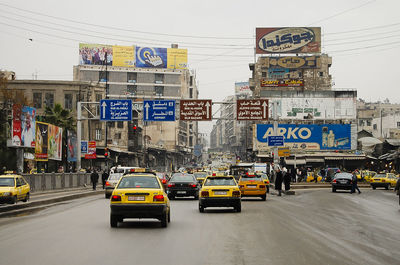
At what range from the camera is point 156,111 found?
147 ft

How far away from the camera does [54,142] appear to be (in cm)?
4953

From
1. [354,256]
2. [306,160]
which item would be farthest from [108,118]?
[306,160]

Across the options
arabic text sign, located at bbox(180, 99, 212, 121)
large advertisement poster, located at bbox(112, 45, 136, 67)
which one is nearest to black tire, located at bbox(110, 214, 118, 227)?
arabic text sign, located at bbox(180, 99, 212, 121)

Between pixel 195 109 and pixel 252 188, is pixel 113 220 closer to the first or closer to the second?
pixel 252 188

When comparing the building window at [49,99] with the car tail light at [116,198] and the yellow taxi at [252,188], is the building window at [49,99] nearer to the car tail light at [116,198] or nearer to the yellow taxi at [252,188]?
the yellow taxi at [252,188]

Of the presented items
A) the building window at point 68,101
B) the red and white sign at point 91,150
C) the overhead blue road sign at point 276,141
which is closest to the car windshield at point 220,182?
the overhead blue road sign at point 276,141

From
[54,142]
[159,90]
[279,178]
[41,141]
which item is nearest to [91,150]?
[54,142]

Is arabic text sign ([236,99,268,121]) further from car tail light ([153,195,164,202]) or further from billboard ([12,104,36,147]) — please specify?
car tail light ([153,195,164,202])

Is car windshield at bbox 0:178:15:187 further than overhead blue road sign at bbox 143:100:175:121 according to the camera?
No

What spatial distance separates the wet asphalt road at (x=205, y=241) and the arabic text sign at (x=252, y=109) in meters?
25.5

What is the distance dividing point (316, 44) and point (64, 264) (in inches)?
3898

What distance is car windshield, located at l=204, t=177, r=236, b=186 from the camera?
22000 millimetres

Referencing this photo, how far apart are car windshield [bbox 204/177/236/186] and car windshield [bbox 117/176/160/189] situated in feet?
20.3

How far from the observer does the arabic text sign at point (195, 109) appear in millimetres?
44312
